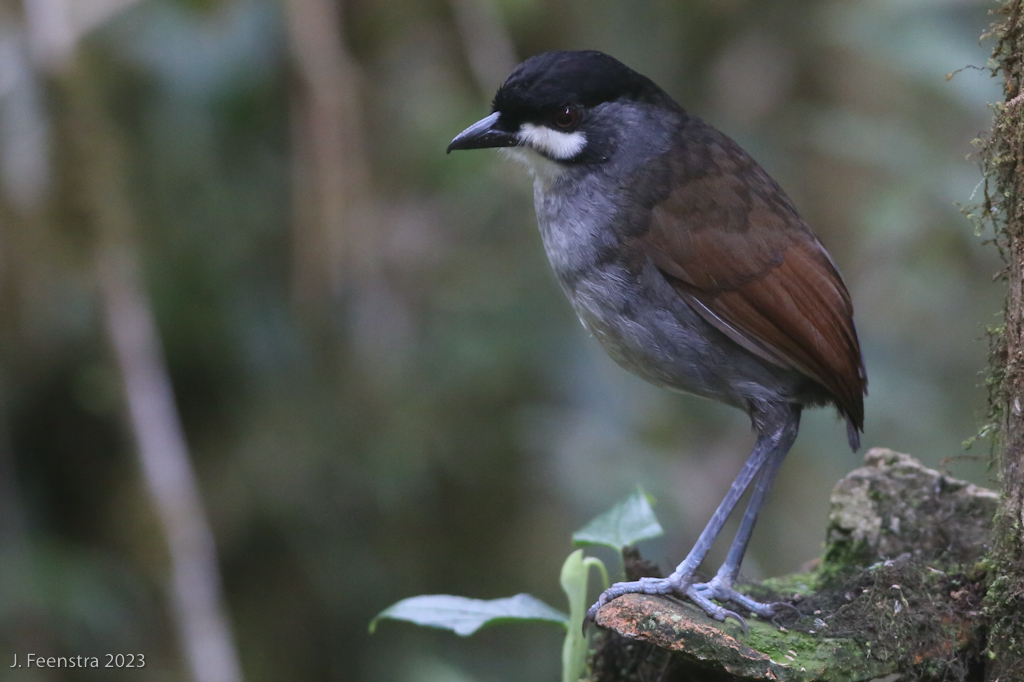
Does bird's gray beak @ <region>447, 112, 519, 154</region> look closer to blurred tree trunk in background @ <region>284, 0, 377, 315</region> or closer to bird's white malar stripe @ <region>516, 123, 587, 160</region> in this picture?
bird's white malar stripe @ <region>516, 123, 587, 160</region>

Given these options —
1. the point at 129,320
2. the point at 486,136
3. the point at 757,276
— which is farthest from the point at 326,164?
the point at 757,276

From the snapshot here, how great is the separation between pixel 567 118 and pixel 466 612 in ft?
4.53

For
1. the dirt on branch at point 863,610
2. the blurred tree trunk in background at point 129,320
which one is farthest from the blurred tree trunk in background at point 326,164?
the dirt on branch at point 863,610

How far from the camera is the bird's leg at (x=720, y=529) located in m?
2.40

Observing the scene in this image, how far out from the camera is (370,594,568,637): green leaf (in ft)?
7.70

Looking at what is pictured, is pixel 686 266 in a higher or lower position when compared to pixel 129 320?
lower

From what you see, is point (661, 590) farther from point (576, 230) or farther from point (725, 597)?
point (576, 230)

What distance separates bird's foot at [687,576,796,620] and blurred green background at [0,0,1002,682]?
5.29 feet

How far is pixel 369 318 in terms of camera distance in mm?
4969

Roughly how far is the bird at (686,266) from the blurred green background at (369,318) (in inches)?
60.3

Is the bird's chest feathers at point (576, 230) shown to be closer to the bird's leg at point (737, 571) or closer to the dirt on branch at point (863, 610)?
the bird's leg at point (737, 571)

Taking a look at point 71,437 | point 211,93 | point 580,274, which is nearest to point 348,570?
point 71,437

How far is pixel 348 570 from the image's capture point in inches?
198

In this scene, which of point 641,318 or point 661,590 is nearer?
point 661,590
